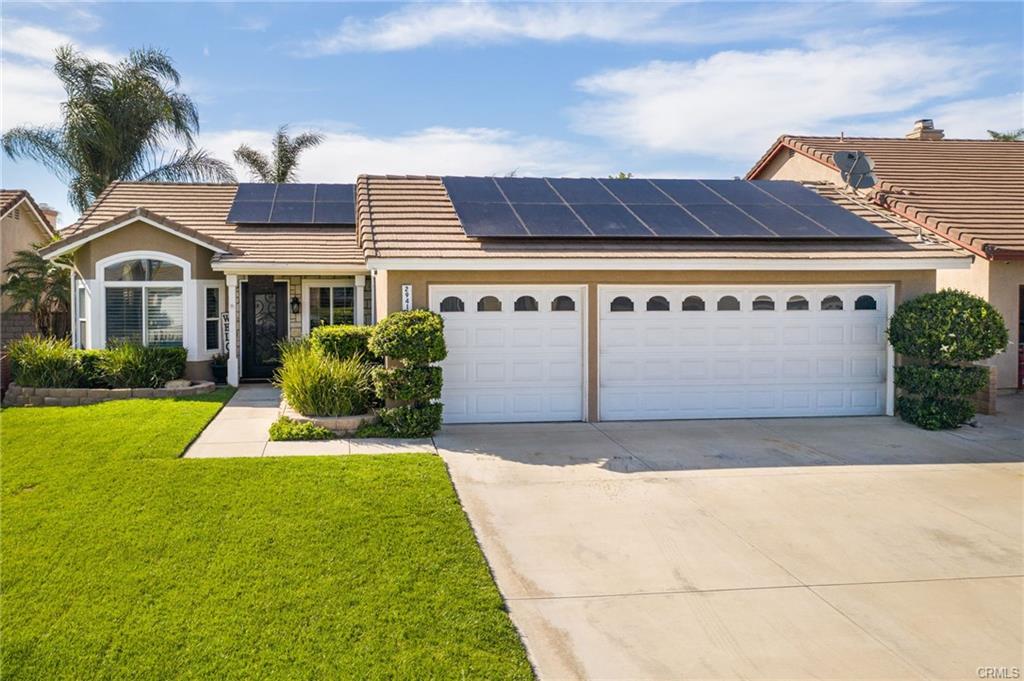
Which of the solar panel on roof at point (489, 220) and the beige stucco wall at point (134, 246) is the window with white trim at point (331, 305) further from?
the solar panel on roof at point (489, 220)

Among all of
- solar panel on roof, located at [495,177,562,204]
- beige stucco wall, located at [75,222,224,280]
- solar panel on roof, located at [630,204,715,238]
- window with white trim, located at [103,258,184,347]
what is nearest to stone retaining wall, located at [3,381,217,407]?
window with white trim, located at [103,258,184,347]

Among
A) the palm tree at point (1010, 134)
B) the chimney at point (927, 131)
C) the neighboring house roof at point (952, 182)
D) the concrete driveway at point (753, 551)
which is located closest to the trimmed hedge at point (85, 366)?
the concrete driveway at point (753, 551)

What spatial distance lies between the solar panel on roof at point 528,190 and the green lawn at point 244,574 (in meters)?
6.12

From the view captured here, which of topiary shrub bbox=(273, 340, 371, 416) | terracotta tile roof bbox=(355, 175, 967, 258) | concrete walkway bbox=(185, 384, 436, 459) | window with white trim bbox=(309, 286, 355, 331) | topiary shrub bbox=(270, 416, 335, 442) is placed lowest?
concrete walkway bbox=(185, 384, 436, 459)

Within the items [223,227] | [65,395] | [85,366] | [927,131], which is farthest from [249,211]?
[927,131]

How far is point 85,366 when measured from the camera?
1400 cm

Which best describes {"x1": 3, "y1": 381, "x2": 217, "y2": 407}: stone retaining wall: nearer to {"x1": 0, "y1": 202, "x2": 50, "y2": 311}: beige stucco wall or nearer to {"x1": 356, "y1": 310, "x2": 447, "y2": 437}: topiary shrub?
{"x1": 356, "y1": 310, "x2": 447, "y2": 437}: topiary shrub

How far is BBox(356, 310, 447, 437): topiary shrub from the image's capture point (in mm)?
9953

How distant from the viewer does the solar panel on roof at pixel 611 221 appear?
11.7 m

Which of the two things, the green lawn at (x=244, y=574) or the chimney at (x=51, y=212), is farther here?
the chimney at (x=51, y=212)

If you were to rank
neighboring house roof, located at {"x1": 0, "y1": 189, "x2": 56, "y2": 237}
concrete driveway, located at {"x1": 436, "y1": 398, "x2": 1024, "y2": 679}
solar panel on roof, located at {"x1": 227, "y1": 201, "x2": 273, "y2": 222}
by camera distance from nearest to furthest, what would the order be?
concrete driveway, located at {"x1": 436, "y1": 398, "x2": 1024, "y2": 679}
solar panel on roof, located at {"x1": 227, "y1": 201, "x2": 273, "y2": 222}
neighboring house roof, located at {"x1": 0, "y1": 189, "x2": 56, "y2": 237}

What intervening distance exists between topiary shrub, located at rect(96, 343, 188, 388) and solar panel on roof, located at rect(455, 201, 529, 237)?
22.8 ft

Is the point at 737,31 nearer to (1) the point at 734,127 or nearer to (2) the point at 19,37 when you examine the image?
(1) the point at 734,127

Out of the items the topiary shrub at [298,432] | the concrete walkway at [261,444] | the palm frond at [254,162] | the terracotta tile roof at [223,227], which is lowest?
the concrete walkway at [261,444]
